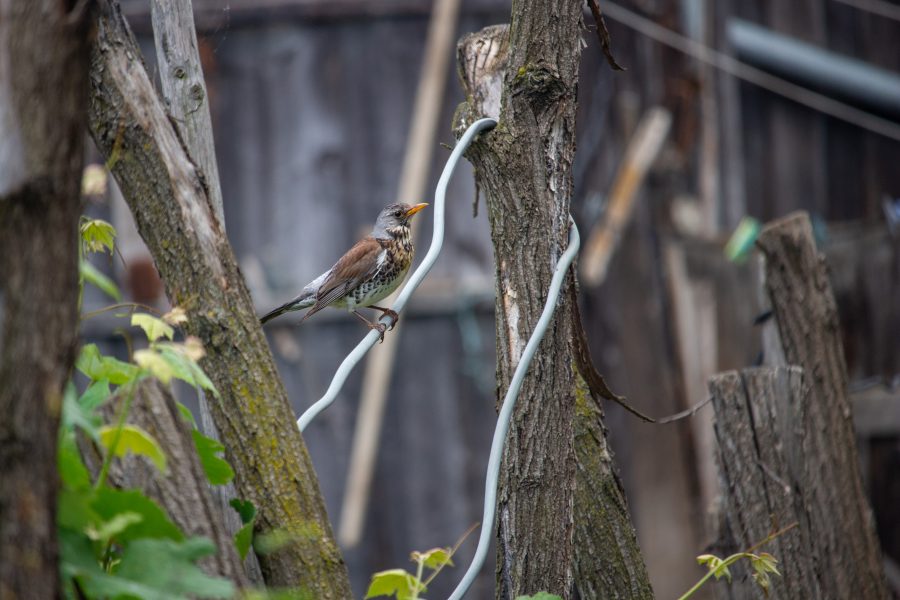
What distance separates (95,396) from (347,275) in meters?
2.58

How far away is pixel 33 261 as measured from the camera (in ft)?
4.38

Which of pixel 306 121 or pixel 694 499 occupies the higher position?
pixel 306 121

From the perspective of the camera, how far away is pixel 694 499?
6.78 metres

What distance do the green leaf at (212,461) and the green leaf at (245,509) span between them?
0.09 m

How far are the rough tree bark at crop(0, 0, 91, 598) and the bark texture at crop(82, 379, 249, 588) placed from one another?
418 mm

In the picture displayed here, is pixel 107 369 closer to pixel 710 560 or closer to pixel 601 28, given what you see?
pixel 710 560

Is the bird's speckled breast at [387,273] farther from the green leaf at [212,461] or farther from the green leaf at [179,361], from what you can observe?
the green leaf at [179,361]

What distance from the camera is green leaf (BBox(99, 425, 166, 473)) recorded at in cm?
157

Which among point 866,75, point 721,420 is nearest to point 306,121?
point 866,75

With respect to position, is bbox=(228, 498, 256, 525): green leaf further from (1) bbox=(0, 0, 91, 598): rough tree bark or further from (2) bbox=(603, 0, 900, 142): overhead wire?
(2) bbox=(603, 0, 900, 142): overhead wire

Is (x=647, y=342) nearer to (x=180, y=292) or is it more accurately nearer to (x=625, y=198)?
(x=625, y=198)

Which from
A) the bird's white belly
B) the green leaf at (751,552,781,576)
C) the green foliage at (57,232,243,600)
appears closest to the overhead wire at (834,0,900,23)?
the bird's white belly

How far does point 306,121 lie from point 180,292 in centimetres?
466

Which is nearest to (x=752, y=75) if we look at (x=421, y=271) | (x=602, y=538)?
(x=602, y=538)
